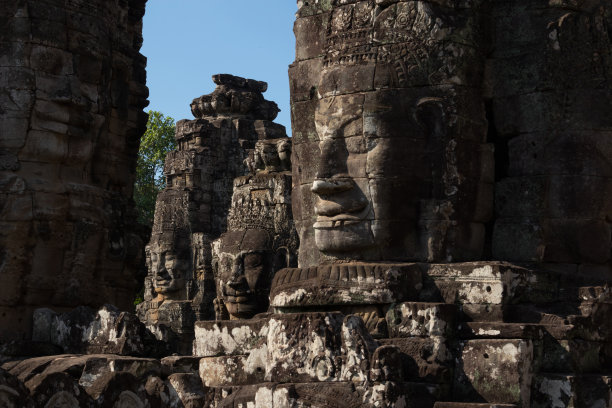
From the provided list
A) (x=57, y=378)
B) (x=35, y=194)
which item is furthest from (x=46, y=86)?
(x=57, y=378)

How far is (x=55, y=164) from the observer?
35.1ft

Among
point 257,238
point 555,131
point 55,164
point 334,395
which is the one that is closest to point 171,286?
point 257,238

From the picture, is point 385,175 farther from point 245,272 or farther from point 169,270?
point 169,270

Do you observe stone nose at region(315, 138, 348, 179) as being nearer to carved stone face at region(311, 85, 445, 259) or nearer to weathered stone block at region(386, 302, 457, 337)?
carved stone face at region(311, 85, 445, 259)

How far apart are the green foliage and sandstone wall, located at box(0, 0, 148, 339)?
32.7 meters

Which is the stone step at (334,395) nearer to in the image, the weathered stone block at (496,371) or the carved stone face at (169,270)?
the weathered stone block at (496,371)

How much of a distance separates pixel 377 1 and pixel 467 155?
152cm

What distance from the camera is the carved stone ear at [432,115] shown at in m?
8.96

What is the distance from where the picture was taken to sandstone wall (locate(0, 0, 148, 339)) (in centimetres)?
1038

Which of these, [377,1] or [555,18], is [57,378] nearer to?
[377,1]

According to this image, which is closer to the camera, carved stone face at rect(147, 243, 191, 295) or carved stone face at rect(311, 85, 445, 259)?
carved stone face at rect(311, 85, 445, 259)

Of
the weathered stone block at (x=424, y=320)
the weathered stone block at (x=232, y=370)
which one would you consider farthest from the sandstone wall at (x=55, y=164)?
the weathered stone block at (x=424, y=320)

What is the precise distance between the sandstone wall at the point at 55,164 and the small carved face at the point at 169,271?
16.2m

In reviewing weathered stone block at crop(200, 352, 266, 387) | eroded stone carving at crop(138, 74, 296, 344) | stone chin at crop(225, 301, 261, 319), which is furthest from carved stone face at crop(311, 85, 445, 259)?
eroded stone carving at crop(138, 74, 296, 344)
